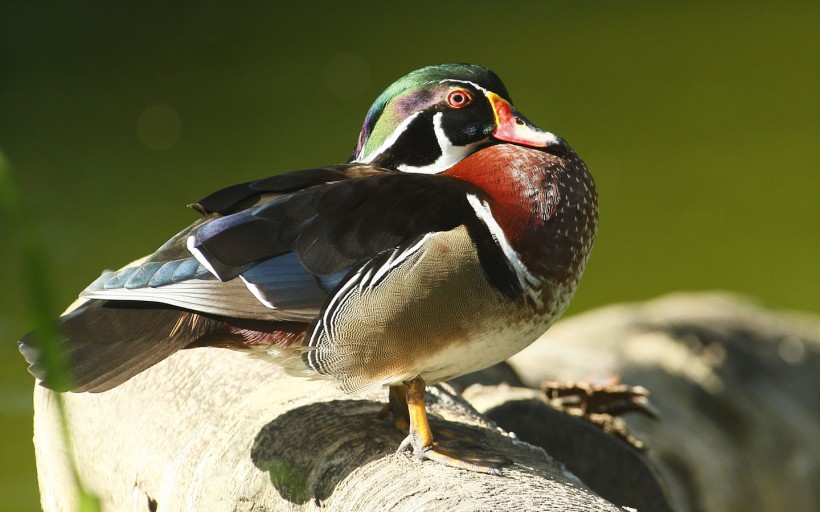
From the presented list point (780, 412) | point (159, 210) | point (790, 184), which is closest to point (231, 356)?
point (780, 412)

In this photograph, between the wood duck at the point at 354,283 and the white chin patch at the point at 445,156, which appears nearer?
the wood duck at the point at 354,283

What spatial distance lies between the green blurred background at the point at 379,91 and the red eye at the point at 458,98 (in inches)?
106

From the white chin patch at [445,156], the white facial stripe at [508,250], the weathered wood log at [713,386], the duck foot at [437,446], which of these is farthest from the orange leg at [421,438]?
the weathered wood log at [713,386]

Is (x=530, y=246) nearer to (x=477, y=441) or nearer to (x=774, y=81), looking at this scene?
(x=477, y=441)

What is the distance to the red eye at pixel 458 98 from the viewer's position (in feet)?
5.64

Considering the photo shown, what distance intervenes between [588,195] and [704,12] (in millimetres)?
5726

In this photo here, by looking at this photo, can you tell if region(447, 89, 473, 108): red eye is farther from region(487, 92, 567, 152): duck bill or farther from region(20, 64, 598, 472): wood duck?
region(20, 64, 598, 472): wood duck

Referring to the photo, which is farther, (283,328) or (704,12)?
(704,12)

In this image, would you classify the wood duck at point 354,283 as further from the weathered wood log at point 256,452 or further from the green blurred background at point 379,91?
the green blurred background at point 379,91

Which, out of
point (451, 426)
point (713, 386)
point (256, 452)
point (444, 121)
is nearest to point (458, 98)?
point (444, 121)

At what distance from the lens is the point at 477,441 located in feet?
5.47

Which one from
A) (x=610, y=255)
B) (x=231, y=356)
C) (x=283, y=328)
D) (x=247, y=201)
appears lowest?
(x=610, y=255)

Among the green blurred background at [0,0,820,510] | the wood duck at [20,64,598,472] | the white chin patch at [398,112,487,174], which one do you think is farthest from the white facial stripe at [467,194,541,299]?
the green blurred background at [0,0,820,510]

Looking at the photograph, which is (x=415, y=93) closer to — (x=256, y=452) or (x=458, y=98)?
(x=458, y=98)
